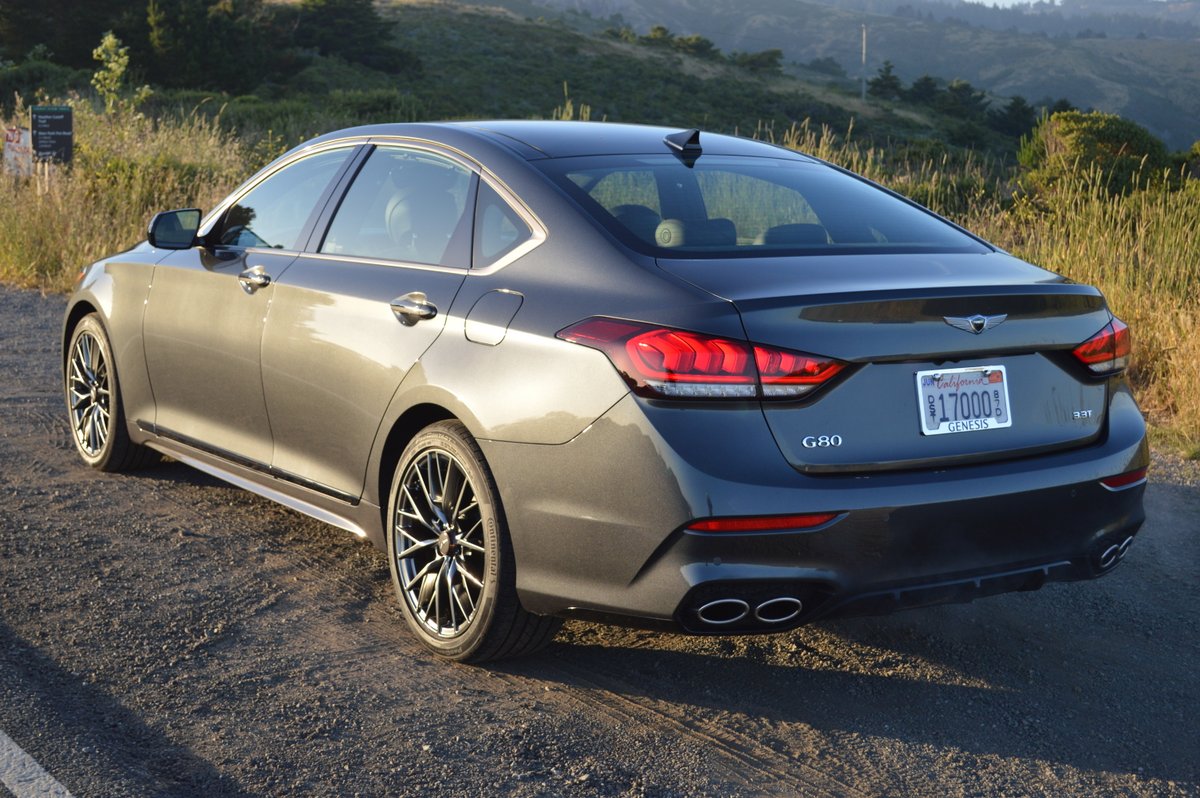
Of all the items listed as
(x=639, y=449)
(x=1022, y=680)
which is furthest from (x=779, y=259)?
(x=1022, y=680)

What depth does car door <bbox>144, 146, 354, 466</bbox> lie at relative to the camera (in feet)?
16.4

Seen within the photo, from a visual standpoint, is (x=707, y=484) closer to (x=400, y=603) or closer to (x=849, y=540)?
(x=849, y=540)

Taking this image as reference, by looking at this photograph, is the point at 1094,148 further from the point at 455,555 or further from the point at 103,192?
the point at 455,555

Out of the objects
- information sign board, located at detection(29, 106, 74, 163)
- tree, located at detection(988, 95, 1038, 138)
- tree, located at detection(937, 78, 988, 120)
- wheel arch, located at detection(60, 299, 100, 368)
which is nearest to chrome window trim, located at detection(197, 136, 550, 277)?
wheel arch, located at detection(60, 299, 100, 368)

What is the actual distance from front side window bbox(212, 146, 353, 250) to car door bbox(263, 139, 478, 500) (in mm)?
207

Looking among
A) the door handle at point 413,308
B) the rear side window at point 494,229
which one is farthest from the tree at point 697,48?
the door handle at point 413,308

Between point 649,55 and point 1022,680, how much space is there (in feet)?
237

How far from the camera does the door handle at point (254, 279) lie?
4.97 metres

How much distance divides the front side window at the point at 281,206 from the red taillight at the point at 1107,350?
2.71 meters

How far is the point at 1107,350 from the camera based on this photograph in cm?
385

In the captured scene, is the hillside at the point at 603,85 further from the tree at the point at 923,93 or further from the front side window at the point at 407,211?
the front side window at the point at 407,211

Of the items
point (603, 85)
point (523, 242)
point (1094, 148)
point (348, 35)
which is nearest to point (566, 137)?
point (523, 242)

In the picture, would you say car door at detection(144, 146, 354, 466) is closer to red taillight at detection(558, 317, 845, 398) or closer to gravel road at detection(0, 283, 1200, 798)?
gravel road at detection(0, 283, 1200, 798)

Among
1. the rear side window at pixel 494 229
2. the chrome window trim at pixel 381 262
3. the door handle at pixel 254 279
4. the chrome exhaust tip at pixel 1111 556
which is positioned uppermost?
the rear side window at pixel 494 229
